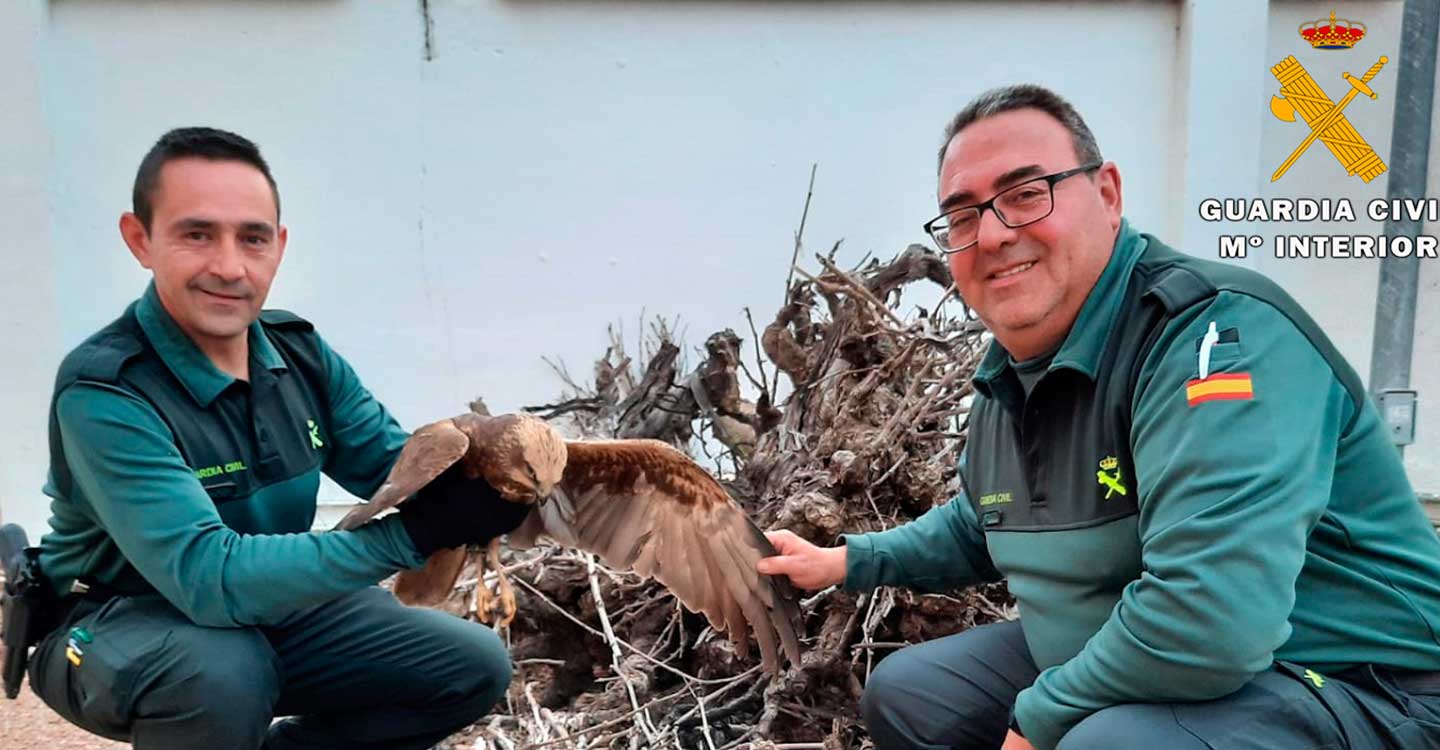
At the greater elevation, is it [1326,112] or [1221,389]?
[1326,112]

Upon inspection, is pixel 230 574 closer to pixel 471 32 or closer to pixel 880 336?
pixel 880 336

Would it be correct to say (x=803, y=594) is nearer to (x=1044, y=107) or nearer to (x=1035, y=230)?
(x=1035, y=230)

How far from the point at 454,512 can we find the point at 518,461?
0.58 ft

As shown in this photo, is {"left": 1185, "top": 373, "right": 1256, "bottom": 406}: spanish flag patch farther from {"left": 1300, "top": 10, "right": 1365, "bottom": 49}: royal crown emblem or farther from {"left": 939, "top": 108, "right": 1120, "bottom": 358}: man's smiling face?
{"left": 1300, "top": 10, "right": 1365, "bottom": 49}: royal crown emblem

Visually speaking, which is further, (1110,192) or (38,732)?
(38,732)

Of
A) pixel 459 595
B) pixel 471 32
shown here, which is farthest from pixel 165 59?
pixel 459 595

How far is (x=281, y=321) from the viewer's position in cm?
264

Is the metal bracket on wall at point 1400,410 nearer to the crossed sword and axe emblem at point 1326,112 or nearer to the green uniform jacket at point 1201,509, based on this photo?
the crossed sword and axe emblem at point 1326,112

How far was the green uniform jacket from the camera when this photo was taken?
1.52 m

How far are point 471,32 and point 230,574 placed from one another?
149 inches

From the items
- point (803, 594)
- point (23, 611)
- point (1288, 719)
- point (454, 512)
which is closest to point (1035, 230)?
point (1288, 719)

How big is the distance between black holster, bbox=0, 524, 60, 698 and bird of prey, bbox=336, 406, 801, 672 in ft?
2.67

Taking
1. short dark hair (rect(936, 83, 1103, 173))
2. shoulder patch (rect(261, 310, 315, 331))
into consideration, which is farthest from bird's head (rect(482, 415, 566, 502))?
short dark hair (rect(936, 83, 1103, 173))

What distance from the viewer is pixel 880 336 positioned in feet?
11.0
